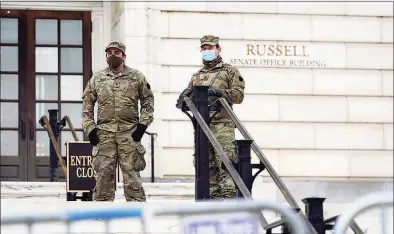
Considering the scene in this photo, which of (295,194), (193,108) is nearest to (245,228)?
(193,108)

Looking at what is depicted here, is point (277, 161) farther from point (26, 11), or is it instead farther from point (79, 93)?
point (26, 11)

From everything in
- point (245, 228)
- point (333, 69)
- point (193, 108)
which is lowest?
point (245, 228)

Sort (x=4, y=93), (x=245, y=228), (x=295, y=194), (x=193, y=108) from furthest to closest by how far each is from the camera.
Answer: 1. (x=4, y=93)
2. (x=295, y=194)
3. (x=193, y=108)
4. (x=245, y=228)

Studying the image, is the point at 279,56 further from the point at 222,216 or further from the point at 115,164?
the point at 222,216

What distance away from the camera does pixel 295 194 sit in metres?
18.3

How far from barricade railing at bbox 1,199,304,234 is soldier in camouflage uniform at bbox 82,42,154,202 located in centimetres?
538

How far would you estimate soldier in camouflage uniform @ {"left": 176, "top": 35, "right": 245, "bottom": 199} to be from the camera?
11750 millimetres

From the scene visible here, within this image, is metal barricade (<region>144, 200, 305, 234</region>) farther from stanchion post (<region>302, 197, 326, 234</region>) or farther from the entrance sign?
the entrance sign

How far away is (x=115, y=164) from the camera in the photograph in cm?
1234

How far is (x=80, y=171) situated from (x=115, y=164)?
5.92ft

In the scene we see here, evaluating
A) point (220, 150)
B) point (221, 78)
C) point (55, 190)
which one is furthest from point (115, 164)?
point (55, 190)

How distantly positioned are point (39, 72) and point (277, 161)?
401 centimetres

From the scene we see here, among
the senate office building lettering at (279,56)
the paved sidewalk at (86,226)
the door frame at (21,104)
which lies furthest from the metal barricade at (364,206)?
the door frame at (21,104)

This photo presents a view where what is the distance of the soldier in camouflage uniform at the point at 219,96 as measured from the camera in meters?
11.8
